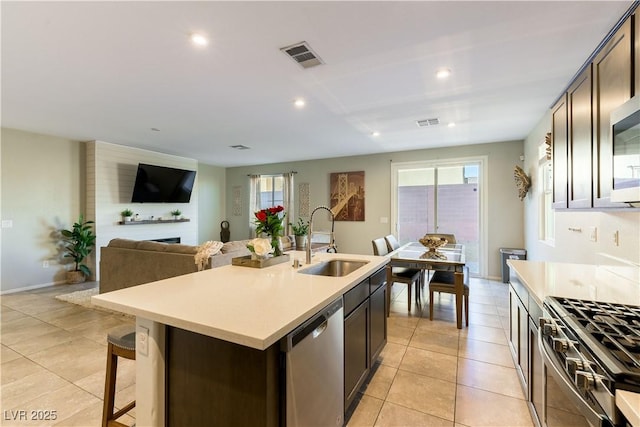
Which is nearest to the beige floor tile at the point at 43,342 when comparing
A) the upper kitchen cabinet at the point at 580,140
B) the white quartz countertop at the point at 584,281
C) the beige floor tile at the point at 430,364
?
the beige floor tile at the point at 430,364

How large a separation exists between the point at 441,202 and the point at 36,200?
24.4ft

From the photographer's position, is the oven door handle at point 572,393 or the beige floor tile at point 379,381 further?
the beige floor tile at point 379,381

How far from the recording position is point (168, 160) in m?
6.58

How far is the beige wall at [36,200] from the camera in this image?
4.62 metres

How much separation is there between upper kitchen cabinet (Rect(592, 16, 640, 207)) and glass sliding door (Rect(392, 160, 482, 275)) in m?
4.29

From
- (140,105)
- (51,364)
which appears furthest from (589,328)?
(140,105)

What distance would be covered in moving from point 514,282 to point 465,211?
3.80m

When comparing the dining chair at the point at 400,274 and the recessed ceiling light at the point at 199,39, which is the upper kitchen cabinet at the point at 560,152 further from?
the recessed ceiling light at the point at 199,39

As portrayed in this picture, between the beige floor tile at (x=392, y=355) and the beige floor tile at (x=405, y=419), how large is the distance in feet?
1.84

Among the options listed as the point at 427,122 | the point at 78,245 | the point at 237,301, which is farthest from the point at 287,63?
the point at 78,245

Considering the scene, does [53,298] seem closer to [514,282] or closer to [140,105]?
[140,105]

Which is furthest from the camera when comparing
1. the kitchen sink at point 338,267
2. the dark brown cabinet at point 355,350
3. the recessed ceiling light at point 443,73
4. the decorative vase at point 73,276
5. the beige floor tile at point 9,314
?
the decorative vase at point 73,276

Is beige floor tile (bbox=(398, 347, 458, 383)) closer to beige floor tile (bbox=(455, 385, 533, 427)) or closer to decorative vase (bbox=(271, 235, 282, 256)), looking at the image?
beige floor tile (bbox=(455, 385, 533, 427))

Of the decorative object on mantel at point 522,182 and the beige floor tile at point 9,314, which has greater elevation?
the decorative object on mantel at point 522,182
